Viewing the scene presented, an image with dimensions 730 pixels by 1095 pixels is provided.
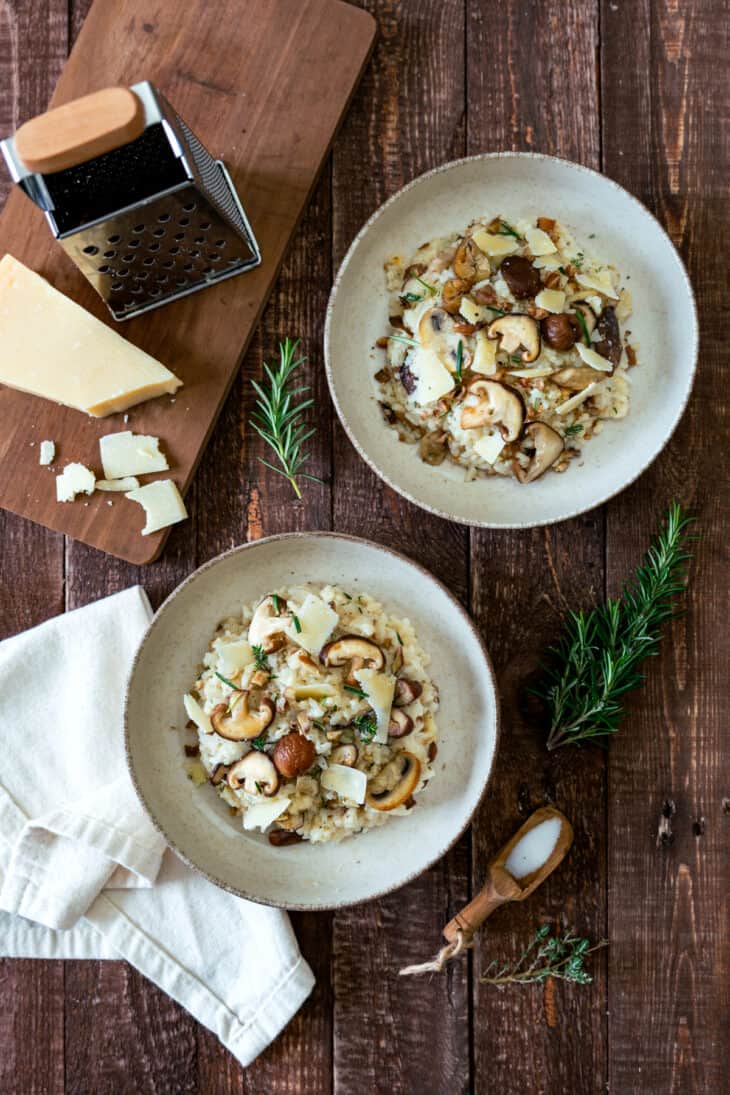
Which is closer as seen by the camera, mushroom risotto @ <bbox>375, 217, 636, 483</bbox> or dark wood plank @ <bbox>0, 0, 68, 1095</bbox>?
mushroom risotto @ <bbox>375, 217, 636, 483</bbox>

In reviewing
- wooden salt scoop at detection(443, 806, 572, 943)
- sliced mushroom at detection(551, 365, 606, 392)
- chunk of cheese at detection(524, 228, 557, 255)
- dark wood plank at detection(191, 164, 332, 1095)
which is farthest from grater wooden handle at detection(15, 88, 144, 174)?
wooden salt scoop at detection(443, 806, 572, 943)

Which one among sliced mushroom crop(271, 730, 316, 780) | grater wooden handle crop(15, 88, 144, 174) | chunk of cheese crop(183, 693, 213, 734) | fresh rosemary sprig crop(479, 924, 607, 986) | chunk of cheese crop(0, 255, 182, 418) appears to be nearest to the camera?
grater wooden handle crop(15, 88, 144, 174)

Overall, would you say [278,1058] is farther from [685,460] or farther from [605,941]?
[685,460]

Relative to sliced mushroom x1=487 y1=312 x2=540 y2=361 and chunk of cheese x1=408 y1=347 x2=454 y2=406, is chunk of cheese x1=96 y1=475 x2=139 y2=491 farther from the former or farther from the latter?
sliced mushroom x1=487 y1=312 x2=540 y2=361

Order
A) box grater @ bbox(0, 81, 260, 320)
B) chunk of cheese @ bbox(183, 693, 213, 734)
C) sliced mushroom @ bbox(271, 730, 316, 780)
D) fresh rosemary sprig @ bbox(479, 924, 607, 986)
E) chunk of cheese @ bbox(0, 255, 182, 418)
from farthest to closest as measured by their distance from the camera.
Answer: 1. fresh rosemary sprig @ bbox(479, 924, 607, 986)
2. chunk of cheese @ bbox(0, 255, 182, 418)
3. chunk of cheese @ bbox(183, 693, 213, 734)
4. sliced mushroom @ bbox(271, 730, 316, 780)
5. box grater @ bbox(0, 81, 260, 320)

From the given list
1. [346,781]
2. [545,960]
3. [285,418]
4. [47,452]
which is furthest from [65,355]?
[545,960]

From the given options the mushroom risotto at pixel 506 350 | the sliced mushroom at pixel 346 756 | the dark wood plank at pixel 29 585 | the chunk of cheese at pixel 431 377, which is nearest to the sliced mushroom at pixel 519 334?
the mushroom risotto at pixel 506 350

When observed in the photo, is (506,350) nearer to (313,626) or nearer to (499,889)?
(313,626)
